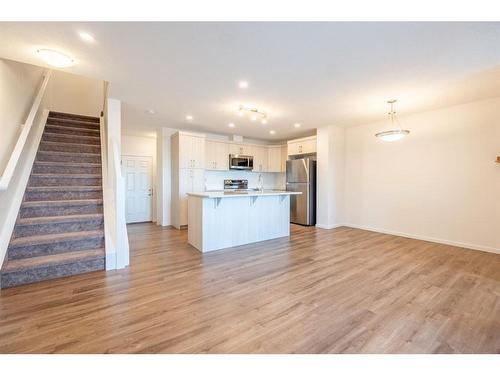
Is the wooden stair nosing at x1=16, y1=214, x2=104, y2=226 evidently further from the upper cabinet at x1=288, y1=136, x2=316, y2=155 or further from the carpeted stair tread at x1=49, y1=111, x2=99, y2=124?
the upper cabinet at x1=288, y1=136, x2=316, y2=155

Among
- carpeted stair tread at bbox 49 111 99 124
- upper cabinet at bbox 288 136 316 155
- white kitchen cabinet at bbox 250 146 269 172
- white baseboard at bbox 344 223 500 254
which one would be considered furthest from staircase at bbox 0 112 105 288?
white baseboard at bbox 344 223 500 254

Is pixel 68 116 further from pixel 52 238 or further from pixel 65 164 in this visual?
pixel 52 238

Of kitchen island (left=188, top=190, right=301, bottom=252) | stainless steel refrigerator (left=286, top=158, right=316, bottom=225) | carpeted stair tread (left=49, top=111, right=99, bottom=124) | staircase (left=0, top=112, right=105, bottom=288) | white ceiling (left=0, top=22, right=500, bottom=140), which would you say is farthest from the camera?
stainless steel refrigerator (left=286, top=158, right=316, bottom=225)

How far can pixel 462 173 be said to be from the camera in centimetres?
406

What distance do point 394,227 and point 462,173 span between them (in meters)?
1.61

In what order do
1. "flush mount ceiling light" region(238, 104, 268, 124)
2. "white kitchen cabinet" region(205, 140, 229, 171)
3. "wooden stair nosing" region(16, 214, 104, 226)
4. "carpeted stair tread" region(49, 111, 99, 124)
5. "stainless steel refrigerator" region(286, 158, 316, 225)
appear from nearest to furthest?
"wooden stair nosing" region(16, 214, 104, 226)
"flush mount ceiling light" region(238, 104, 268, 124)
"carpeted stair tread" region(49, 111, 99, 124)
"stainless steel refrigerator" region(286, 158, 316, 225)
"white kitchen cabinet" region(205, 140, 229, 171)

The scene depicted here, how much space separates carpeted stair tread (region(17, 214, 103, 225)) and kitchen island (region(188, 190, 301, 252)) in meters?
1.45

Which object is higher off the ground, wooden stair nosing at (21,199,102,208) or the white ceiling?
the white ceiling

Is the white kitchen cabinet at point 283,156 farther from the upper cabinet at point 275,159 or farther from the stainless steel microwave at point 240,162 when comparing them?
the stainless steel microwave at point 240,162

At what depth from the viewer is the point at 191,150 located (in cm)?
567

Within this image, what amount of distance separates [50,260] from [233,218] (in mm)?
2507

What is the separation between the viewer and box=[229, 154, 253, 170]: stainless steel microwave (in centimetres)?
666
